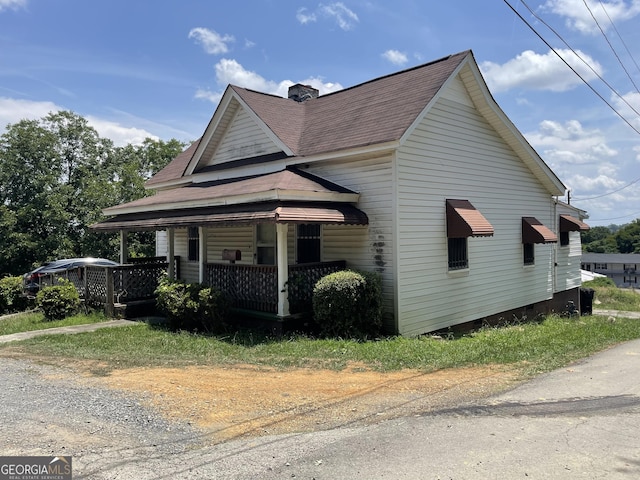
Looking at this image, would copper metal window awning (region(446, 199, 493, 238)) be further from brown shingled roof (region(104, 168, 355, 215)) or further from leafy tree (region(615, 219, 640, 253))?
leafy tree (region(615, 219, 640, 253))

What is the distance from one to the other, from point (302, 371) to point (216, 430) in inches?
109

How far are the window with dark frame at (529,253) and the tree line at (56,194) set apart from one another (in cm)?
2235

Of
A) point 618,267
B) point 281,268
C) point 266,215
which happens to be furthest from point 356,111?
point 618,267

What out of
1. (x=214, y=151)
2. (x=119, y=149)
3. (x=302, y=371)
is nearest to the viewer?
(x=302, y=371)

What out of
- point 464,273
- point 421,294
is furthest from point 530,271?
point 421,294

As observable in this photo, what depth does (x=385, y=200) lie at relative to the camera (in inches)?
441

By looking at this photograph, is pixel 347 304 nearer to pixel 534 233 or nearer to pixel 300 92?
pixel 534 233

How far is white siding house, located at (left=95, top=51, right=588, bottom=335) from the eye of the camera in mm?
11062

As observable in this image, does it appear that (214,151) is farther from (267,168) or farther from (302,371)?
(302,371)

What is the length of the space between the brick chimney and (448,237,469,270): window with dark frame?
8756 millimetres

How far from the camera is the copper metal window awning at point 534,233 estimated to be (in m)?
15.2

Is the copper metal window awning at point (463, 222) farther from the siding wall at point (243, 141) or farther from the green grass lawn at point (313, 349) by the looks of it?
the siding wall at point (243, 141)

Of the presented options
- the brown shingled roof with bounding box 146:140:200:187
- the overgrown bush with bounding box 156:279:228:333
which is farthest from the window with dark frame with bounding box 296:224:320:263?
the brown shingled roof with bounding box 146:140:200:187

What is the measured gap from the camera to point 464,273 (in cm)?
1308
